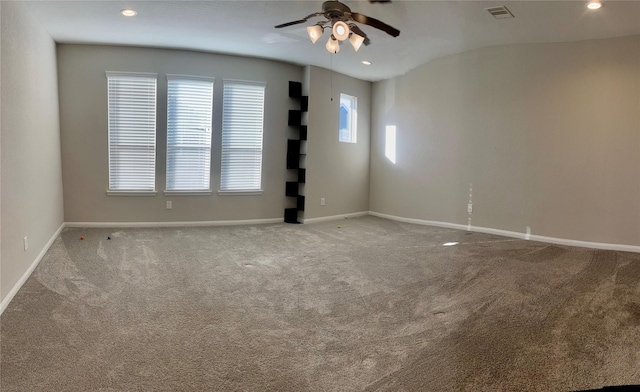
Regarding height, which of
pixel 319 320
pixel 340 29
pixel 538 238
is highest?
pixel 340 29

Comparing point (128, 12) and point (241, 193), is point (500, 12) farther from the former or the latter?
point (241, 193)

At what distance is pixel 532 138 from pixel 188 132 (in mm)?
4848

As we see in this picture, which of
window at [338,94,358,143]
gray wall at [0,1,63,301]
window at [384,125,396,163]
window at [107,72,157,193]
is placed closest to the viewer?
gray wall at [0,1,63,301]

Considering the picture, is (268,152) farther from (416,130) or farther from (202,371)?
(202,371)

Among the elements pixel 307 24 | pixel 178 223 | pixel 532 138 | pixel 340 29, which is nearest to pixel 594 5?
pixel 532 138

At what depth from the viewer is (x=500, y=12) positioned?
4324 mm

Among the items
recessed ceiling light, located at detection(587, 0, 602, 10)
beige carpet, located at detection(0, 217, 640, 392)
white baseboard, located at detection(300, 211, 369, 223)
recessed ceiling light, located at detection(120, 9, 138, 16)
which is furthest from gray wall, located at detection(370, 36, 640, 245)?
recessed ceiling light, located at detection(120, 9, 138, 16)

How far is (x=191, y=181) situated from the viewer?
6.29 metres

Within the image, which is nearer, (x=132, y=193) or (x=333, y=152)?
(x=132, y=193)

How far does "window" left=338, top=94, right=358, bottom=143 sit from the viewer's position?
7.61m

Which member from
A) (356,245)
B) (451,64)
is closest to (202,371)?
(356,245)

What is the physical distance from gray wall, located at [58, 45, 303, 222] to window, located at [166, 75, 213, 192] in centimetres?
9

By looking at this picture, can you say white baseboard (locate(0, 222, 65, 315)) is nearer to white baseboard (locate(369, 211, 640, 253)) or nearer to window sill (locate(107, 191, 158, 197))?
window sill (locate(107, 191, 158, 197))

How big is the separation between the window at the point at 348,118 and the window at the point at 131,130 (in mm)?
3201
